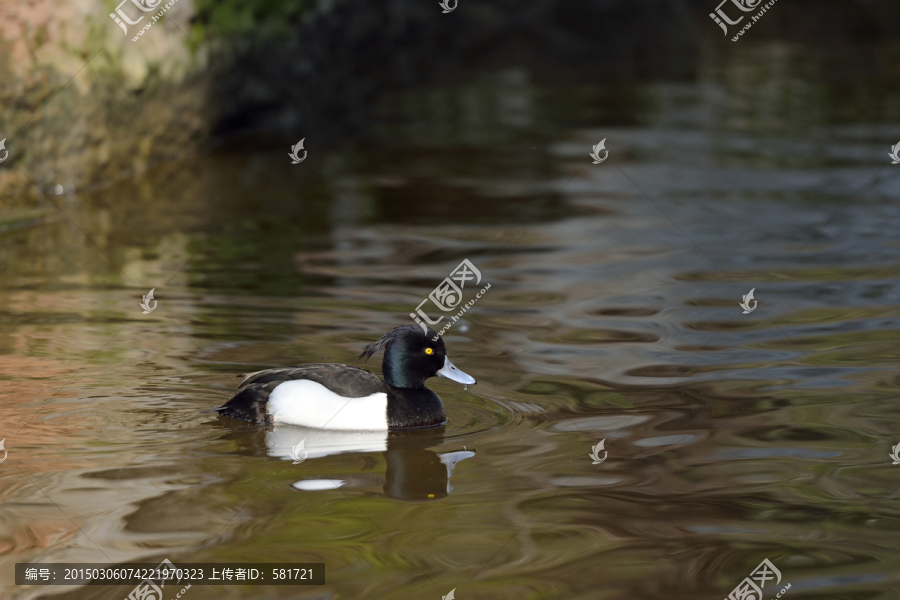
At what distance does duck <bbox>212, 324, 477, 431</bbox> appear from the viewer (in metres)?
5.80

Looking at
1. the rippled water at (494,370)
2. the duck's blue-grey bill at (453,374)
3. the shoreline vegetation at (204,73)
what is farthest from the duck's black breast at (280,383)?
the shoreline vegetation at (204,73)

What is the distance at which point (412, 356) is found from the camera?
6.01m

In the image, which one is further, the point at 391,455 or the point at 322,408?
the point at 322,408

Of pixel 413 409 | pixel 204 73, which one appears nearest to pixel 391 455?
pixel 413 409

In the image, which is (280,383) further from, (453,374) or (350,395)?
(453,374)

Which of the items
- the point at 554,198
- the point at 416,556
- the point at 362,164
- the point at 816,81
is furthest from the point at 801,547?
the point at 816,81

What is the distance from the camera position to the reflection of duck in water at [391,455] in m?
5.19

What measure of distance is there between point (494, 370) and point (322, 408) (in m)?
1.33

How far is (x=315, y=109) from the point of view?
15.1 meters

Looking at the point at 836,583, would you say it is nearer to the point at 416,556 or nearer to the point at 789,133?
the point at 416,556

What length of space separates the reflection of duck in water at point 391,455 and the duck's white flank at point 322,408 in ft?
0.16

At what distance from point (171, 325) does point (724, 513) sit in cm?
385

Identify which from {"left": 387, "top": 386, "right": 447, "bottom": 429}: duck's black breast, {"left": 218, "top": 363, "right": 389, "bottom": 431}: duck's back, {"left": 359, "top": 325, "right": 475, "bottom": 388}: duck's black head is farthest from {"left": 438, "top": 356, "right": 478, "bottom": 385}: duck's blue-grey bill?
{"left": 218, "top": 363, "right": 389, "bottom": 431}: duck's back

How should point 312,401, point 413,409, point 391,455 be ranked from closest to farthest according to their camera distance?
point 391,455, point 312,401, point 413,409
